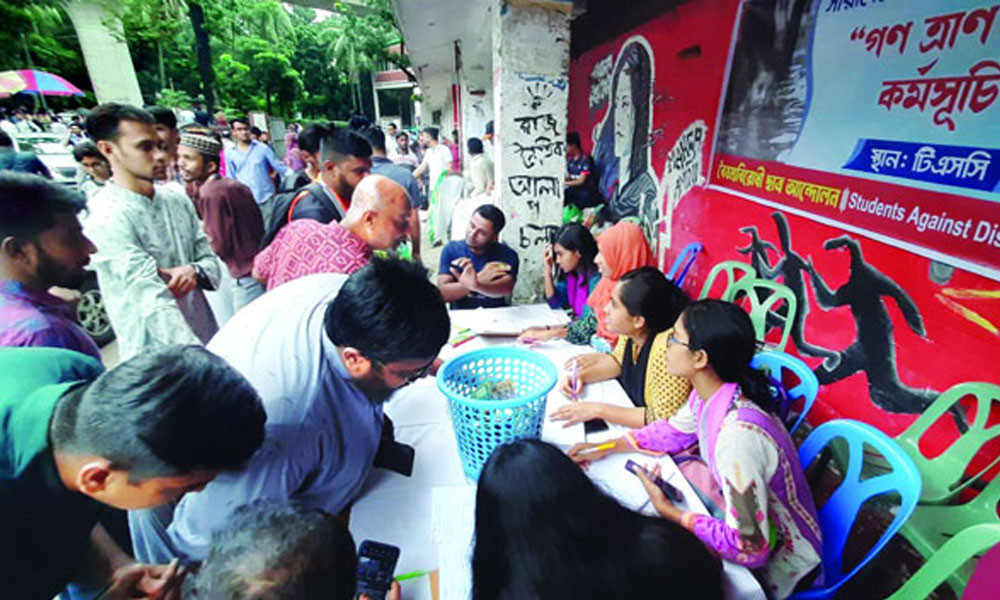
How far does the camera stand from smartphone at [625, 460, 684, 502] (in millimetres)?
1362

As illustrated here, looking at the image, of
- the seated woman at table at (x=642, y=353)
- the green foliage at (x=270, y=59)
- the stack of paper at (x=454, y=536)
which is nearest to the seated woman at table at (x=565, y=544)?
the stack of paper at (x=454, y=536)

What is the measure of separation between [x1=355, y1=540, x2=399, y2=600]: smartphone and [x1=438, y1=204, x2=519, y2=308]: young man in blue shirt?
1901mm

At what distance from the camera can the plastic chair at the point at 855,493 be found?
48.6 inches

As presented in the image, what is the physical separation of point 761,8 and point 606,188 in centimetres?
306

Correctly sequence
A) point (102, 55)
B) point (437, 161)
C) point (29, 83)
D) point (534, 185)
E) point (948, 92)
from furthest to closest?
point (102, 55) → point (29, 83) → point (437, 161) → point (534, 185) → point (948, 92)

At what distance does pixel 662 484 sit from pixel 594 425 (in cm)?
37

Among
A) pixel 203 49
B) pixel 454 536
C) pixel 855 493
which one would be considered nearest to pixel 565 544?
pixel 454 536

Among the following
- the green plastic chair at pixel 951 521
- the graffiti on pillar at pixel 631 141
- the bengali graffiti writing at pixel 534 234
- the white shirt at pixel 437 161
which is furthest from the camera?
the white shirt at pixel 437 161

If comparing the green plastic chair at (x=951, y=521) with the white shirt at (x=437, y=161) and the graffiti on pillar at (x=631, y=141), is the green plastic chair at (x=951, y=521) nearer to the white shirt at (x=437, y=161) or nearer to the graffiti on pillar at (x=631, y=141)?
the graffiti on pillar at (x=631, y=141)

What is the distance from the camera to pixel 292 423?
107 centimetres

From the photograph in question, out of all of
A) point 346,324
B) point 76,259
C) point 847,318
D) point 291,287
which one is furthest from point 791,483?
point 76,259

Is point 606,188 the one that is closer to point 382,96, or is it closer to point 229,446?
point 229,446

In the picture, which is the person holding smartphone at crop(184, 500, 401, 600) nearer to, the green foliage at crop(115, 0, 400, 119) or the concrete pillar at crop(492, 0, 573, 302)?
the concrete pillar at crop(492, 0, 573, 302)

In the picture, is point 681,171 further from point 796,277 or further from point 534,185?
point 796,277
